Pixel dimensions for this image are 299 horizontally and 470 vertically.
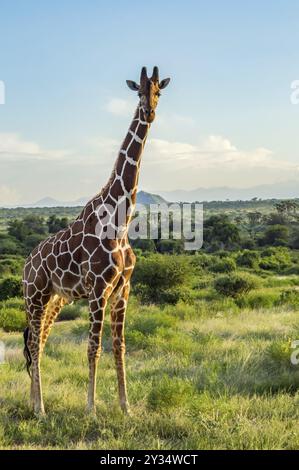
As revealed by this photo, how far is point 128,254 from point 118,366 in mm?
1161

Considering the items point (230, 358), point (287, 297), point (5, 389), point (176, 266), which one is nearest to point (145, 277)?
point (176, 266)

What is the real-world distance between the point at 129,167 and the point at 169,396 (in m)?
2.31

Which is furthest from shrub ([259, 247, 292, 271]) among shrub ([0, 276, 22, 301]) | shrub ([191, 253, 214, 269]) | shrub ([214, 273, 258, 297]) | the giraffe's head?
the giraffe's head

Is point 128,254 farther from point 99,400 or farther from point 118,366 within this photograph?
point 99,400

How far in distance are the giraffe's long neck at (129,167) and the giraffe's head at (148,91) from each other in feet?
0.40

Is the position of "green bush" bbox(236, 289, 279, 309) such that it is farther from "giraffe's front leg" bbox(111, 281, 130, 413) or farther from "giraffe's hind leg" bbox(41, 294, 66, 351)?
"giraffe's front leg" bbox(111, 281, 130, 413)

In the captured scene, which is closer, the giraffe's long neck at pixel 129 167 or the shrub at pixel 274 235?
the giraffe's long neck at pixel 129 167

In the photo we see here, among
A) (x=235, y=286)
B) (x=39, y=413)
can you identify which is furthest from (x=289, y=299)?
(x=39, y=413)

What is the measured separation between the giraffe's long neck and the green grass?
1.94 metres

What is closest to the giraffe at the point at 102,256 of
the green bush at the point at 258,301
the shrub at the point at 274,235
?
the green bush at the point at 258,301

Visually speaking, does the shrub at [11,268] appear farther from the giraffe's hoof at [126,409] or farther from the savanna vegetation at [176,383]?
the giraffe's hoof at [126,409]

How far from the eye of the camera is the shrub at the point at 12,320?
12930 millimetres

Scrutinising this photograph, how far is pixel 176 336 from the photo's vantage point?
9.73 metres

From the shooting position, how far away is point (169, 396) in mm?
5535
